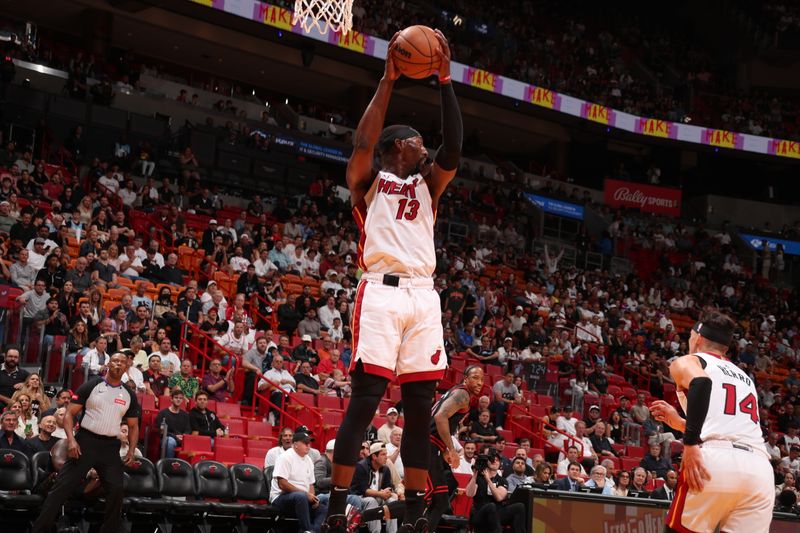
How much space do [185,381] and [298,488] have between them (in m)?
3.14

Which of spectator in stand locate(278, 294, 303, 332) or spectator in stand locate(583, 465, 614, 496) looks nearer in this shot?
spectator in stand locate(583, 465, 614, 496)

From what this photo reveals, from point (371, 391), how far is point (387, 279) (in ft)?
1.81

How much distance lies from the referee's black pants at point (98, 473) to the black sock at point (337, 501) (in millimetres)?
5176

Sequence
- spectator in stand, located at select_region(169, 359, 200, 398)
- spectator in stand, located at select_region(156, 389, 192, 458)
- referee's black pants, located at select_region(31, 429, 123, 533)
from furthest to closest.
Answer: spectator in stand, located at select_region(169, 359, 200, 398)
spectator in stand, located at select_region(156, 389, 192, 458)
referee's black pants, located at select_region(31, 429, 123, 533)

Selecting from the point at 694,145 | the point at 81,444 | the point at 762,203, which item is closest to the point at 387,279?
the point at 81,444

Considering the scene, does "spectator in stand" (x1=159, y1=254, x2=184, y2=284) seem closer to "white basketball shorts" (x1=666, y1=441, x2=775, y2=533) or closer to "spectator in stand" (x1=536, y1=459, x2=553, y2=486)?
"spectator in stand" (x1=536, y1=459, x2=553, y2=486)

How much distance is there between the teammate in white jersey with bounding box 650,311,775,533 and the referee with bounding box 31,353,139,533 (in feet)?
18.6

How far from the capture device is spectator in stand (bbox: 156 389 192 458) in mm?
11617

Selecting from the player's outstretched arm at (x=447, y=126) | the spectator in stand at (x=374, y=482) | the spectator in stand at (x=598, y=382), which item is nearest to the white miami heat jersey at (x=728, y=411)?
the player's outstretched arm at (x=447, y=126)

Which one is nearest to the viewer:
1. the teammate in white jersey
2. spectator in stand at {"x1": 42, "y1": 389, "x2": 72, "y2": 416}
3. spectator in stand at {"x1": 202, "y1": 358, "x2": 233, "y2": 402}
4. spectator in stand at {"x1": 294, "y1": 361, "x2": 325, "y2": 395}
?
the teammate in white jersey

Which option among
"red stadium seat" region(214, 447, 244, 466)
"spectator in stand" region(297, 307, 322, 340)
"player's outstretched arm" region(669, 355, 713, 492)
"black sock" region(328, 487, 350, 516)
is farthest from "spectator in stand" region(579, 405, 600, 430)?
"black sock" region(328, 487, 350, 516)

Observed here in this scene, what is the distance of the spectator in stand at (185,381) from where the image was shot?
42.2 ft

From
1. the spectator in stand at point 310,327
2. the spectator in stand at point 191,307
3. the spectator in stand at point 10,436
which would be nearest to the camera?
the spectator in stand at point 10,436

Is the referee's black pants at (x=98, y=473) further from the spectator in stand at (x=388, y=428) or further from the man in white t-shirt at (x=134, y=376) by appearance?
the spectator in stand at (x=388, y=428)
